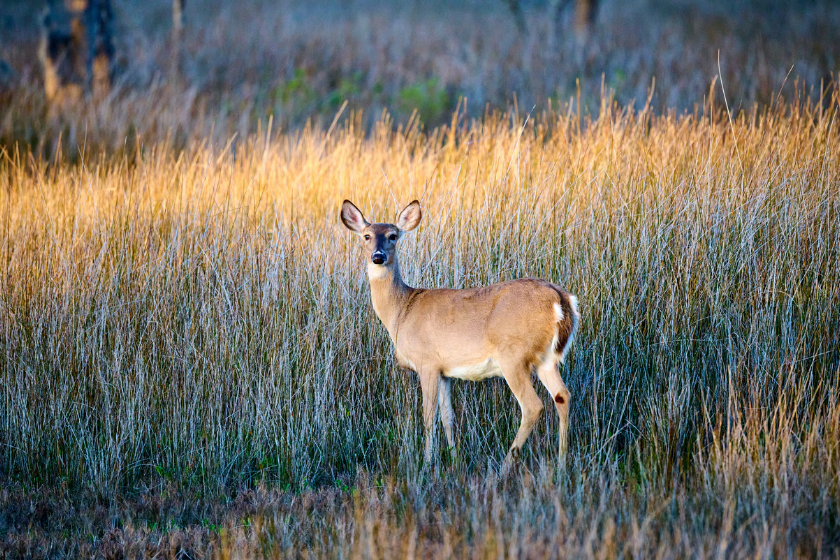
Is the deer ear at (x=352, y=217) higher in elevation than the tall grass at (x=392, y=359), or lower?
higher

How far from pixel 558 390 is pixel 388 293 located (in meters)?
1.27

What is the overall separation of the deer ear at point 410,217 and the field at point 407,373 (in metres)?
0.74

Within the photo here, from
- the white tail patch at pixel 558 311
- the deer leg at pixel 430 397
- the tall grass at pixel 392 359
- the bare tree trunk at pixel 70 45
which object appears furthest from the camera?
the bare tree trunk at pixel 70 45

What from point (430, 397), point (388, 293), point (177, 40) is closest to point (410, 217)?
point (388, 293)

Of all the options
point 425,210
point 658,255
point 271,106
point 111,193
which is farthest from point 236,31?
point 658,255

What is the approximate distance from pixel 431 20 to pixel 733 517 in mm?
22267

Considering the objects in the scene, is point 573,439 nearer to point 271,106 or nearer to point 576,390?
point 576,390

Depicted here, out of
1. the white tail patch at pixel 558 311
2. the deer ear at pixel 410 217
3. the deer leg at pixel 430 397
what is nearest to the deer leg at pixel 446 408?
the deer leg at pixel 430 397

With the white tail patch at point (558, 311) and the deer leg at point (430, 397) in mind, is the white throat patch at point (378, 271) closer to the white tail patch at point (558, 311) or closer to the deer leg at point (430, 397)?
the deer leg at point (430, 397)

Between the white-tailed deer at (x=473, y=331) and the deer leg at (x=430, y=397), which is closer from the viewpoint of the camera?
the white-tailed deer at (x=473, y=331)

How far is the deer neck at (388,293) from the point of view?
5.04m

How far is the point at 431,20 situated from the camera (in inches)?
941

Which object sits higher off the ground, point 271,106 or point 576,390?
point 271,106

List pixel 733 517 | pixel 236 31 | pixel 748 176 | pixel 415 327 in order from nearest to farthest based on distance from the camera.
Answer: pixel 733 517 → pixel 415 327 → pixel 748 176 → pixel 236 31
